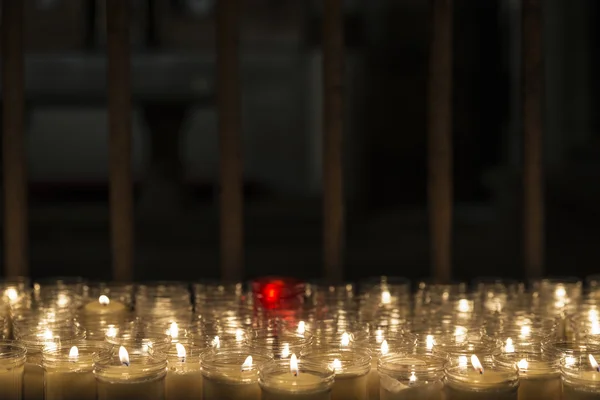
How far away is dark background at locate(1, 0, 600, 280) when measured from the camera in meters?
6.63

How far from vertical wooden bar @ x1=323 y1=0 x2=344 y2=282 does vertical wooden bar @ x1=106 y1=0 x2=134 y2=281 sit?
0.60 metres

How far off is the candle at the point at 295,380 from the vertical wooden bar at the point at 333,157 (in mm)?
1107

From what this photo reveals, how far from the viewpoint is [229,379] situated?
61.6 inches

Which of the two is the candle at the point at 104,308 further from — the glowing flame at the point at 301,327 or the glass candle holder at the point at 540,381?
the glass candle holder at the point at 540,381

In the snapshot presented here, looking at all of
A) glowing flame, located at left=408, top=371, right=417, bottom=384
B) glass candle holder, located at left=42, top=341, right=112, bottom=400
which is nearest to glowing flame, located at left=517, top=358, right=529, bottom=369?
glowing flame, located at left=408, top=371, right=417, bottom=384

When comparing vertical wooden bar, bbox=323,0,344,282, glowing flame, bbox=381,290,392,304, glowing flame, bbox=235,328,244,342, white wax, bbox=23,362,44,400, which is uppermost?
vertical wooden bar, bbox=323,0,344,282

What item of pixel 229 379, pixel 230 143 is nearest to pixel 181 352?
pixel 229 379

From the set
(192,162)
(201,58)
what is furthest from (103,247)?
(201,58)

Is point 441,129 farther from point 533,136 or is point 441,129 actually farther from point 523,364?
point 523,364

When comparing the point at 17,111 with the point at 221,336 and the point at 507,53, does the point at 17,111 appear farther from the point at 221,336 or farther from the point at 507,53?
the point at 507,53

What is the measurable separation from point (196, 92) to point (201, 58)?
367mm

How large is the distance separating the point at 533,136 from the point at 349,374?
135cm

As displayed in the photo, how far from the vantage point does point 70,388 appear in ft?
5.36

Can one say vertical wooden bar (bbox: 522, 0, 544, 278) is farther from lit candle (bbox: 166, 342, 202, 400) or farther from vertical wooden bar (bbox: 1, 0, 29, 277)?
vertical wooden bar (bbox: 1, 0, 29, 277)
